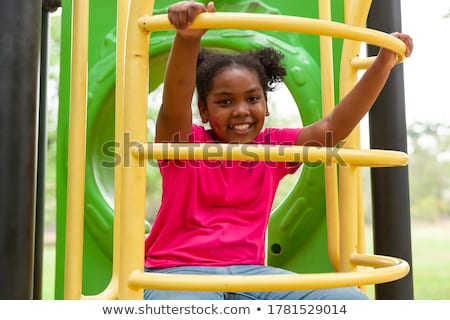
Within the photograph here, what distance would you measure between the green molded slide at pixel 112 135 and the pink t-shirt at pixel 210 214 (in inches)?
9.9

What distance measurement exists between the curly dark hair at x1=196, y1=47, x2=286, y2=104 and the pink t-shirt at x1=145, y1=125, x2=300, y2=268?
0.37 ft

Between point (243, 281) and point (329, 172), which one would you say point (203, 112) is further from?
point (243, 281)

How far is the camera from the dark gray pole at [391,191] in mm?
1414

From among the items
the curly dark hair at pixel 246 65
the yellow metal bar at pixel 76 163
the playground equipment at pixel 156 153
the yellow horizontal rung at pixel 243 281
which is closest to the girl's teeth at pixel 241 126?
the curly dark hair at pixel 246 65

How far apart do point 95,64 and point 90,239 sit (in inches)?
19.3

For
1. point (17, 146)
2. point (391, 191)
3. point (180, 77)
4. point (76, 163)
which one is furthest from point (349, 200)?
point (17, 146)

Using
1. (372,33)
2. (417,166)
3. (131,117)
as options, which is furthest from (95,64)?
(417,166)

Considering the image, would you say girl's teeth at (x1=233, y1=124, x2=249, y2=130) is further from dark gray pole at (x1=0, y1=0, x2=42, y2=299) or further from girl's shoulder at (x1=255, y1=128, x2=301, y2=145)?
dark gray pole at (x1=0, y1=0, x2=42, y2=299)

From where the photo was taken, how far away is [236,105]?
126cm

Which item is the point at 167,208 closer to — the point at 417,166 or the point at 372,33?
the point at 372,33

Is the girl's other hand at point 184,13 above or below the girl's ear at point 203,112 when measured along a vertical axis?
above

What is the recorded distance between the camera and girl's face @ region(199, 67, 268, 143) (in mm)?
1261

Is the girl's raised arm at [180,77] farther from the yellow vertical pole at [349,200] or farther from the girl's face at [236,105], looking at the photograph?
the yellow vertical pole at [349,200]
